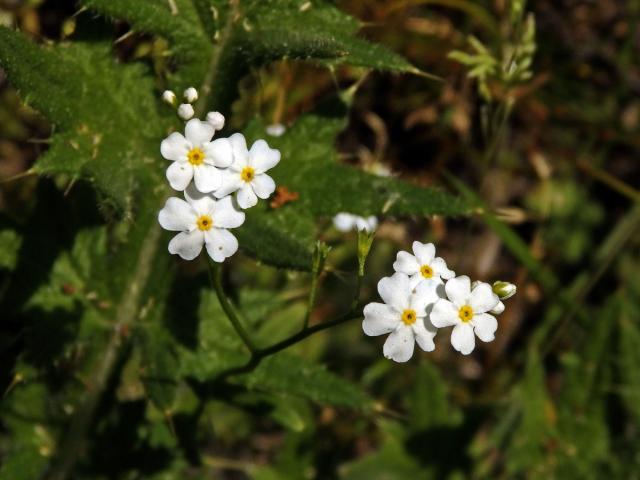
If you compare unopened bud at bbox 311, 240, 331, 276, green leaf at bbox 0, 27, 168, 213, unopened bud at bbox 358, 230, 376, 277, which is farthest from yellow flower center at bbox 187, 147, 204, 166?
unopened bud at bbox 358, 230, 376, 277

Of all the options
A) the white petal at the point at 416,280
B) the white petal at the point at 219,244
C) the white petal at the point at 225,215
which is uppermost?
the white petal at the point at 225,215

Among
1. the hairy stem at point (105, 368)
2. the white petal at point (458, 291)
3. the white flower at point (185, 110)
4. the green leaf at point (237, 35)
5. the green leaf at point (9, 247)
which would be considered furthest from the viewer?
the hairy stem at point (105, 368)

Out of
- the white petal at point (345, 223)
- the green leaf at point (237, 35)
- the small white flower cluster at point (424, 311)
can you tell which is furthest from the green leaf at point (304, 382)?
the white petal at point (345, 223)

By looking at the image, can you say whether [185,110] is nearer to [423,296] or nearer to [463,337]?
[423,296]

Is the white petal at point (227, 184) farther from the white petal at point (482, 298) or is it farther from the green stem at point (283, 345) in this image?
the white petal at point (482, 298)

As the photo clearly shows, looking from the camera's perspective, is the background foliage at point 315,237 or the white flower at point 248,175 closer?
the white flower at point 248,175

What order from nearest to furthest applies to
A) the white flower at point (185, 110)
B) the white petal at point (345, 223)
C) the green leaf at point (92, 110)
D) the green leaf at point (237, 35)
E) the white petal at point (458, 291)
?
the white petal at point (458, 291) < the white flower at point (185, 110) < the green leaf at point (92, 110) < the green leaf at point (237, 35) < the white petal at point (345, 223)

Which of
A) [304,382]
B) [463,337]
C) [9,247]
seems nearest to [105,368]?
[9,247]
